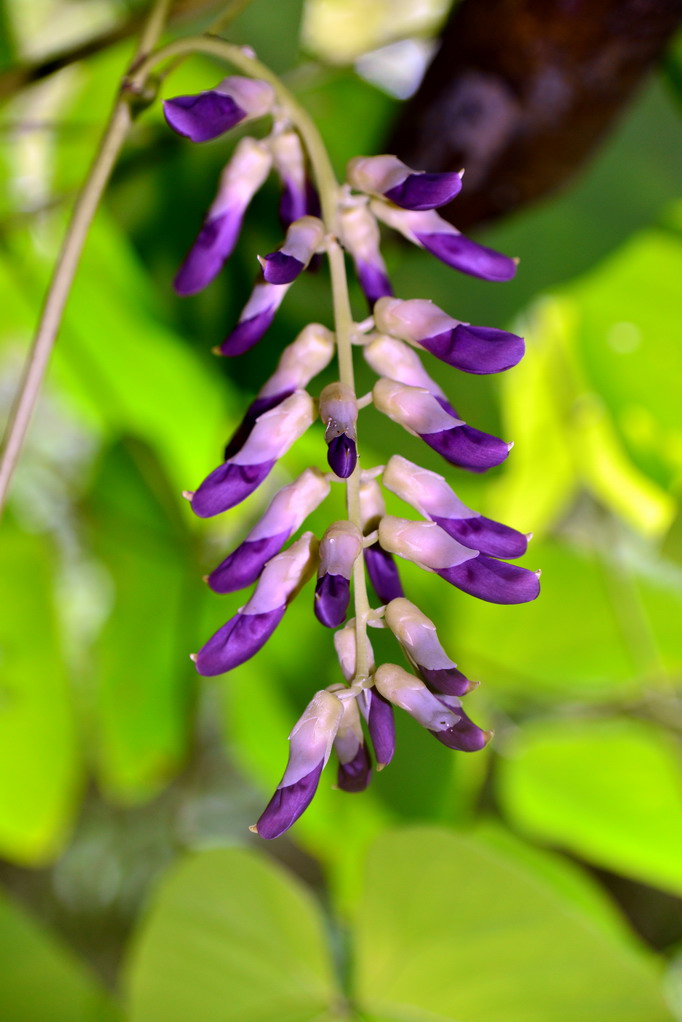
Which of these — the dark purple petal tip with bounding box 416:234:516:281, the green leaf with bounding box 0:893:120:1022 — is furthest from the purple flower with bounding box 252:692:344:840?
the green leaf with bounding box 0:893:120:1022

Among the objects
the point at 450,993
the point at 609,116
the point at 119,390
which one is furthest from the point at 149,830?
the point at 609,116

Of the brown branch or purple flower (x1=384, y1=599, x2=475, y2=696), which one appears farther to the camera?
the brown branch

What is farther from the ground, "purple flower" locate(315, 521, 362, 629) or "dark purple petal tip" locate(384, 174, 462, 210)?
"dark purple petal tip" locate(384, 174, 462, 210)

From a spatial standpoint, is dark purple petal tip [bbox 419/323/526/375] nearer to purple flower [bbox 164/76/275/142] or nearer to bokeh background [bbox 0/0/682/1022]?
purple flower [bbox 164/76/275/142]

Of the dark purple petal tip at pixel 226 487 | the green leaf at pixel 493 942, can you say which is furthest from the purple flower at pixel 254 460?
the green leaf at pixel 493 942

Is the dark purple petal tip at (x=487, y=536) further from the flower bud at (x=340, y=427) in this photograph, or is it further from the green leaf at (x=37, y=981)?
the green leaf at (x=37, y=981)

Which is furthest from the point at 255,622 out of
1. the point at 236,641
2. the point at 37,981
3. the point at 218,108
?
the point at 37,981
